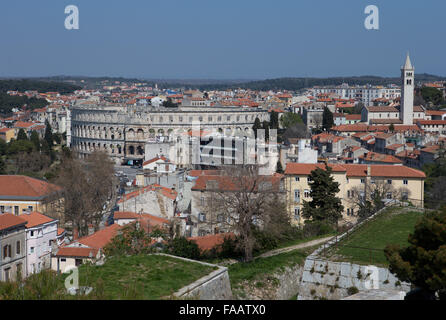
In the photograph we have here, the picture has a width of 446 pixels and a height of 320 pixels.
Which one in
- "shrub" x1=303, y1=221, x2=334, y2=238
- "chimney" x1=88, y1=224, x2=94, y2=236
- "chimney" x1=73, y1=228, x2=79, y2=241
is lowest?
"chimney" x1=73, y1=228, x2=79, y2=241

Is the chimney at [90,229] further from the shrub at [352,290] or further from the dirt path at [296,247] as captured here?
the shrub at [352,290]

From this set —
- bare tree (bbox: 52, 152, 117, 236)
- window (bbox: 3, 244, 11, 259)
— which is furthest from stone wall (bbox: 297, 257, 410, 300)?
bare tree (bbox: 52, 152, 117, 236)

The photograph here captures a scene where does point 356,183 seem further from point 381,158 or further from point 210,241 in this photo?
point 210,241

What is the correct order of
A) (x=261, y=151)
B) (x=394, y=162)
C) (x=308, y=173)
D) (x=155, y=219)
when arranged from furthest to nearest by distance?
(x=261, y=151), (x=394, y=162), (x=308, y=173), (x=155, y=219)

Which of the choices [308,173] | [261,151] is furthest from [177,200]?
[261,151]

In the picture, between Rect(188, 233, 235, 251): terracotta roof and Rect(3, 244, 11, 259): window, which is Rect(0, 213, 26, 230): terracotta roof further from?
Rect(188, 233, 235, 251): terracotta roof
